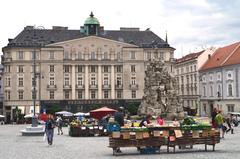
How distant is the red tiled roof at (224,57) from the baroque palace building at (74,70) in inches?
307

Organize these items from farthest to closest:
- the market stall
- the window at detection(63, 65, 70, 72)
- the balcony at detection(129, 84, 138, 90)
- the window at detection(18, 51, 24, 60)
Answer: the balcony at detection(129, 84, 138, 90), the window at detection(63, 65, 70, 72), the window at detection(18, 51, 24, 60), the market stall

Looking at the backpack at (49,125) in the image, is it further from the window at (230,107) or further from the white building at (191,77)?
the white building at (191,77)

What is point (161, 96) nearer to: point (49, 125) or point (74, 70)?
point (49, 125)

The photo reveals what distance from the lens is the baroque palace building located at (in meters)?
79.1

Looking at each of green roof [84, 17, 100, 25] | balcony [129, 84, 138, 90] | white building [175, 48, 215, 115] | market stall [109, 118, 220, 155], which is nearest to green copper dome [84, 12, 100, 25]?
green roof [84, 17, 100, 25]

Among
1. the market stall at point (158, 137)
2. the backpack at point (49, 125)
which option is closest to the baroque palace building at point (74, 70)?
the backpack at point (49, 125)

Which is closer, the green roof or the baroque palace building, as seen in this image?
the baroque palace building

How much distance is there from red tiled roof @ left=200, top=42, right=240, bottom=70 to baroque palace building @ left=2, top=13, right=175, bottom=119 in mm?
7793

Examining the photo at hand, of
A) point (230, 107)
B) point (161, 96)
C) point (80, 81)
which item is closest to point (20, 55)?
point (80, 81)

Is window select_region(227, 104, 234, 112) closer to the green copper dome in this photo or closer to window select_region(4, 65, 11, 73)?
the green copper dome

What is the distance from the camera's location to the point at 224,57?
7938cm

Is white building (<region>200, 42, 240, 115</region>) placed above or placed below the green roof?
below

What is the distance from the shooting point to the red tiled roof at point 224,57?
75.0 meters

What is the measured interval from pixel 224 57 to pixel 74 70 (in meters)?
26.9
